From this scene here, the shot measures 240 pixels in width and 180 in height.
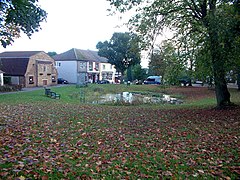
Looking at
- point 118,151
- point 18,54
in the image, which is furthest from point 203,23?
point 18,54

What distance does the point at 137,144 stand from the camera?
729 cm

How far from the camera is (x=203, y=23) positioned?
12445mm

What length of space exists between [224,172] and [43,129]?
22.2 feet

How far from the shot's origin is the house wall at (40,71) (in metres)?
45.1

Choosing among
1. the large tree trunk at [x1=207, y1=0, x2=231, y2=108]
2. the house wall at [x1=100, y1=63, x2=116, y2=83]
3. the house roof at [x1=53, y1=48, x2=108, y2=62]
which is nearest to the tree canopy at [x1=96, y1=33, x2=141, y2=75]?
the house roof at [x1=53, y1=48, x2=108, y2=62]

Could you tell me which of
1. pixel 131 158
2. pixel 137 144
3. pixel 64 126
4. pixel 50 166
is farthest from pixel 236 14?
pixel 50 166

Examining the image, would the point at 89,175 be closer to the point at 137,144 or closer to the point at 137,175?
the point at 137,175

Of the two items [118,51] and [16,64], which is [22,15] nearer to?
[16,64]

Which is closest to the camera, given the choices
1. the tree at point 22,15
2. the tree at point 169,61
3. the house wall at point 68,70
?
the tree at point 22,15

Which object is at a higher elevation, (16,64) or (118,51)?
(118,51)

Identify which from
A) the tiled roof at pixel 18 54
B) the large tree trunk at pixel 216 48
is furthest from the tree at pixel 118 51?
the large tree trunk at pixel 216 48

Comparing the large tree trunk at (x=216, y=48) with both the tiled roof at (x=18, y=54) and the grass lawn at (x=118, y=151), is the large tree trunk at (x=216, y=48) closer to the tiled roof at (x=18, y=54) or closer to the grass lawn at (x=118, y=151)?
the grass lawn at (x=118, y=151)

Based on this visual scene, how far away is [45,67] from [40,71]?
1972 mm

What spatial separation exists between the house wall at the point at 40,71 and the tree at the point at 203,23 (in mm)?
35555
